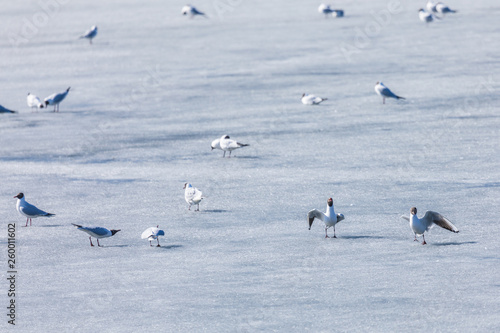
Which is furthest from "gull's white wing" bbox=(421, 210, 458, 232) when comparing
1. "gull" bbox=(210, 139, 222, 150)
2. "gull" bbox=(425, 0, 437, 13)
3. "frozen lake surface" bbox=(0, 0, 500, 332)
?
"gull" bbox=(425, 0, 437, 13)

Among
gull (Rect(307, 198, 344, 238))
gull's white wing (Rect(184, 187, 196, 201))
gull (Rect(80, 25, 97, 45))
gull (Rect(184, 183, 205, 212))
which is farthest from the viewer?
gull (Rect(80, 25, 97, 45))

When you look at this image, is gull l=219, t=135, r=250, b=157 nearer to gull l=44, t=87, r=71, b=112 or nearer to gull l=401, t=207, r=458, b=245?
gull l=401, t=207, r=458, b=245

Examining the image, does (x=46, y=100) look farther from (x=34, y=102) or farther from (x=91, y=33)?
(x=91, y=33)

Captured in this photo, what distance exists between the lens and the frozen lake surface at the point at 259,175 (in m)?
7.81

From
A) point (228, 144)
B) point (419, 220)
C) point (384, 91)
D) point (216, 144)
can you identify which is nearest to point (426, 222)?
point (419, 220)

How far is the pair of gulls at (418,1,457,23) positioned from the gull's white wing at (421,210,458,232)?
57.4 feet

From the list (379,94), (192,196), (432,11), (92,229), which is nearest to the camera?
(92,229)

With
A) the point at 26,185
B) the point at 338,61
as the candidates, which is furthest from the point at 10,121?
the point at 338,61

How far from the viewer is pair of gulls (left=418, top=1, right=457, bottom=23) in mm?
25641

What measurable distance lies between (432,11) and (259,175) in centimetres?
1650

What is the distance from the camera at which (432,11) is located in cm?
2716

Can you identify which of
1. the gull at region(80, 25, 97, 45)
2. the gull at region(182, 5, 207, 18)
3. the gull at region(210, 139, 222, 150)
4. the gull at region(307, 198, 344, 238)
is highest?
the gull at region(182, 5, 207, 18)

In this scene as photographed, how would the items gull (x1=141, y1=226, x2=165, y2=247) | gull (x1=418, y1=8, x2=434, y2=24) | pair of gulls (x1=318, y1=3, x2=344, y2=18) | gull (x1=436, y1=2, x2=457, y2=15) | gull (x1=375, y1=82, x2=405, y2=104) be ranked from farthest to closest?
1. pair of gulls (x1=318, y1=3, x2=344, y2=18)
2. gull (x1=436, y1=2, x2=457, y2=15)
3. gull (x1=418, y1=8, x2=434, y2=24)
4. gull (x1=375, y1=82, x2=405, y2=104)
5. gull (x1=141, y1=226, x2=165, y2=247)

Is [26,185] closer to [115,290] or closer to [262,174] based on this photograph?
[262,174]
